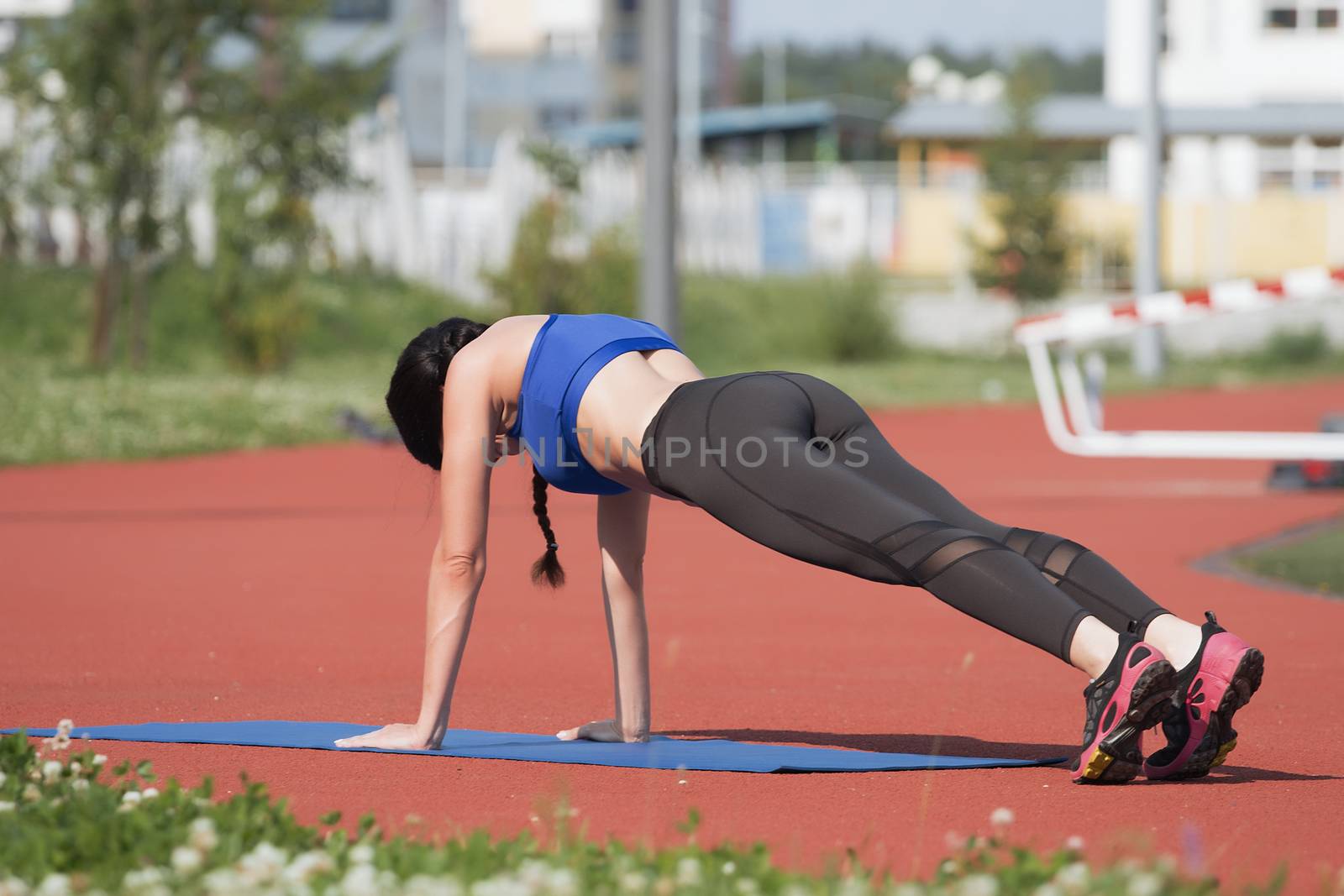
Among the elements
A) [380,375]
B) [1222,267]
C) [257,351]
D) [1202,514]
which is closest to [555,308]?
[380,375]

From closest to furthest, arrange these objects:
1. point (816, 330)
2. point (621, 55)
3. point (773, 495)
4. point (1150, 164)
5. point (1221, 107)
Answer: point (773, 495) → point (1150, 164) → point (816, 330) → point (1221, 107) → point (621, 55)

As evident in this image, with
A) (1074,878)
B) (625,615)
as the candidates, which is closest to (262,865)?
(1074,878)

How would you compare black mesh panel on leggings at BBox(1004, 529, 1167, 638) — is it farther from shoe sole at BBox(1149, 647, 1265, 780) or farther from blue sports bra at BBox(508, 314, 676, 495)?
blue sports bra at BBox(508, 314, 676, 495)

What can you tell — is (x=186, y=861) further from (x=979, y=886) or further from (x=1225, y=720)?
(x=1225, y=720)

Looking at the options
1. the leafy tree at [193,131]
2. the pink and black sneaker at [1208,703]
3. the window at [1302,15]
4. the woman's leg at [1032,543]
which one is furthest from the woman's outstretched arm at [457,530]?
the window at [1302,15]

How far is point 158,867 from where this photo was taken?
3246 millimetres

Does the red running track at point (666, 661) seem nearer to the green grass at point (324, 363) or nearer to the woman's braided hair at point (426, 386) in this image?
the woman's braided hair at point (426, 386)

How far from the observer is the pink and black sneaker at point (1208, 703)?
409 cm

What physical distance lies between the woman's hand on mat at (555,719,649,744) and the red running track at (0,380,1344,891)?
15.6 inches

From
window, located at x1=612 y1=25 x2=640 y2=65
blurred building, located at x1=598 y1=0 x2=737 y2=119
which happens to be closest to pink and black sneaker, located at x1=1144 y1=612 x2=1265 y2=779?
blurred building, located at x1=598 y1=0 x2=737 y2=119

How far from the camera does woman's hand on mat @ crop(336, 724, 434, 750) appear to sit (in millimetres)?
4617

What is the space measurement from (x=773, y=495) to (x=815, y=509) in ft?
0.32

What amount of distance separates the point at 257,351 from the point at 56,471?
7505mm

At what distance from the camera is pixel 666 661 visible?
265 inches
